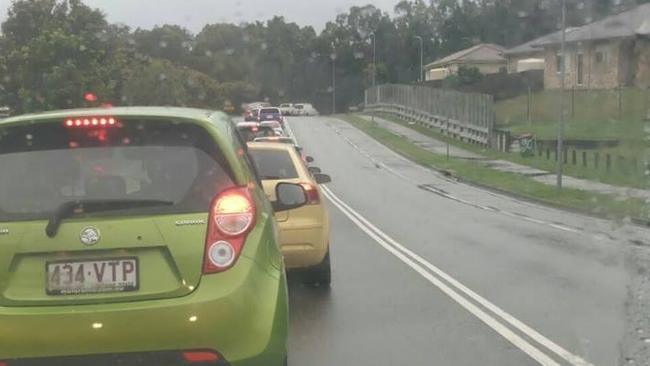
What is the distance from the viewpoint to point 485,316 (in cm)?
781

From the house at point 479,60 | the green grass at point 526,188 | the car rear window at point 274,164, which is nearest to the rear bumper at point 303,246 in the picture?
the car rear window at point 274,164

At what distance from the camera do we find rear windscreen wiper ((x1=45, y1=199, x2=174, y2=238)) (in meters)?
Answer: 4.24

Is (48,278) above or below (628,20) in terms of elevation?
below

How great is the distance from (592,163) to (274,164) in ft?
70.3

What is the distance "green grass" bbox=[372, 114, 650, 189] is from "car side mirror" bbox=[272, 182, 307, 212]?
15.1ft

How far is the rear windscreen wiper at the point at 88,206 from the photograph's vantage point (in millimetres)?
4242

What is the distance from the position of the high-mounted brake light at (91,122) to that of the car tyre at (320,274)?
4.97 m

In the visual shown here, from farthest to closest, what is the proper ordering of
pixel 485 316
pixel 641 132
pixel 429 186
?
pixel 429 186, pixel 641 132, pixel 485 316

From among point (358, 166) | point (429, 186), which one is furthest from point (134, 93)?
point (429, 186)

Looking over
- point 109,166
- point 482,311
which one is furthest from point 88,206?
point 482,311

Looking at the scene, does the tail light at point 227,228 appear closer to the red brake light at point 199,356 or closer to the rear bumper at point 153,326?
the rear bumper at point 153,326

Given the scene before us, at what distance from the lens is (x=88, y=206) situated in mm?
4305

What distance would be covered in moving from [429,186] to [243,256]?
23.2 m

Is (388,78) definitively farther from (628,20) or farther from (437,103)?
(628,20)
